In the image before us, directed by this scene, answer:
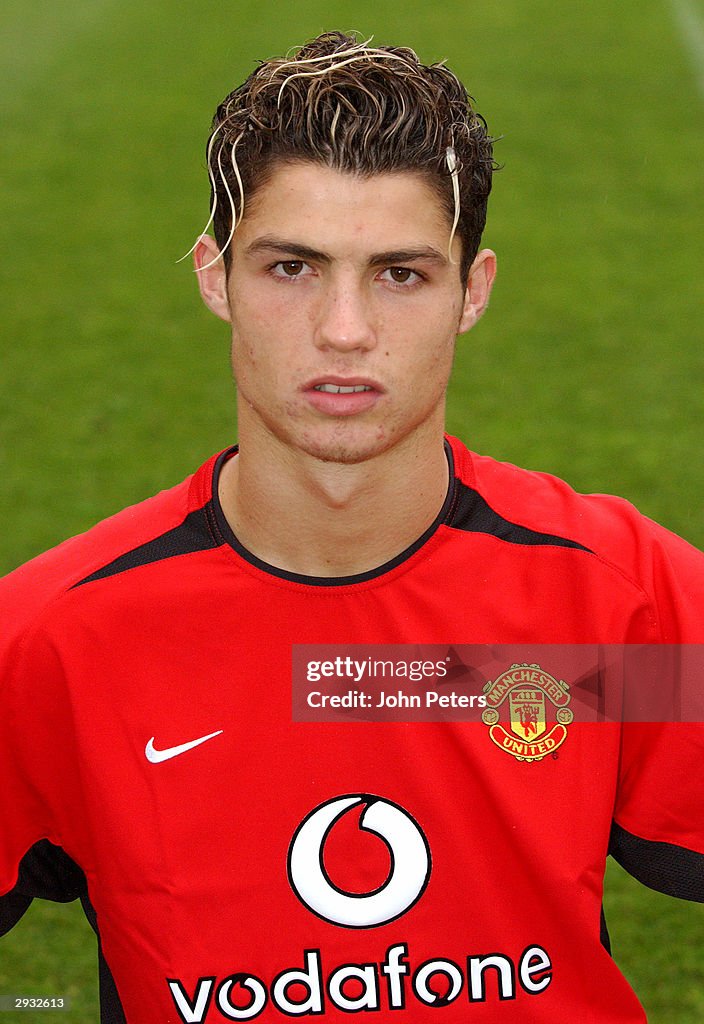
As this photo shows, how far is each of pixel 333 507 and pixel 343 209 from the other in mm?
552

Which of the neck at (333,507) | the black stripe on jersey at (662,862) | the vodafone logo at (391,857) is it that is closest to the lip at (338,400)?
the neck at (333,507)

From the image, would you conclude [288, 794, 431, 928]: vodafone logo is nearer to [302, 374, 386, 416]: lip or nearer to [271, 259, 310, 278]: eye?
[302, 374, 386, 416]: lip

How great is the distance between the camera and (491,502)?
2.79 m

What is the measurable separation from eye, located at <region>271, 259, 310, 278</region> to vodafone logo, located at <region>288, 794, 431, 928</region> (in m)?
0.95

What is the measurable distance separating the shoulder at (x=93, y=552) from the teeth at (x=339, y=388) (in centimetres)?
42

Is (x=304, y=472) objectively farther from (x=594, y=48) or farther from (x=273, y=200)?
(x=594, y=48)

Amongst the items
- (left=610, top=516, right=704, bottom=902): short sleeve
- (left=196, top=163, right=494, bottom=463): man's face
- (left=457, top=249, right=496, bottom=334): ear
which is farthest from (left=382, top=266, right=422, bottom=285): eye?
(left=610, top=516, right=704, bottom=902): short sleeve

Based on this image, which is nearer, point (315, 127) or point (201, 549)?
point (315, 127)

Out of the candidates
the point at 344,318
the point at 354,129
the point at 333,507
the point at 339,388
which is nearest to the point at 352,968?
the point at 333,507

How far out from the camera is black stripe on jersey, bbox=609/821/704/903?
2.72 meters

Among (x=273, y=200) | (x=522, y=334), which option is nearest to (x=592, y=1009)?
(x=273, y=200)

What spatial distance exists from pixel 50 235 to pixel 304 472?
Result: 729 centimetres

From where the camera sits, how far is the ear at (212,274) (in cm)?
265

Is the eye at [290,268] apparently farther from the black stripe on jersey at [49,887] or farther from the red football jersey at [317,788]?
the black stripe on jersey at [49,887]
